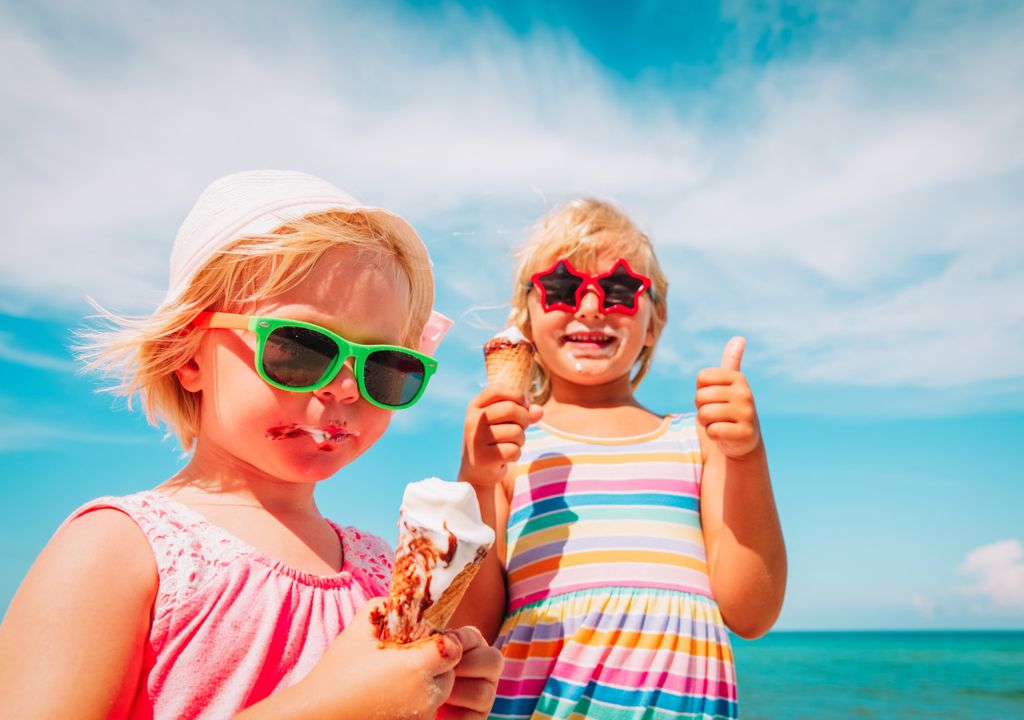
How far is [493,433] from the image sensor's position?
271 cm

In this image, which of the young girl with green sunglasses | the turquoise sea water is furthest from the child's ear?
the turquoise sea water

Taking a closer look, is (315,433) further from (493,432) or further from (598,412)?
(598,412)

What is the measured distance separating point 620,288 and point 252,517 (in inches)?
78.7

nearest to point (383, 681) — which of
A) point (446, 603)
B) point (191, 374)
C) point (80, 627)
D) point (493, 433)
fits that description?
point (446, 603)

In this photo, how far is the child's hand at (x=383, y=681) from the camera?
1485 mm

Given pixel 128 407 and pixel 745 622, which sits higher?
pixel 128 407

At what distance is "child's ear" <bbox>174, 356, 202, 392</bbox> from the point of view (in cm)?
208

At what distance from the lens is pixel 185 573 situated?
173 cm

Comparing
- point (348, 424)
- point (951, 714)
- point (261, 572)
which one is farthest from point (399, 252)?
point (951, 714)

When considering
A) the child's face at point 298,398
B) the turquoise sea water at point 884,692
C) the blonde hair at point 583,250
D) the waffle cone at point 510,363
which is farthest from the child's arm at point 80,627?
the turquoise sea water at point 884,692

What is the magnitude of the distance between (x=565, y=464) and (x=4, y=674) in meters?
2.18

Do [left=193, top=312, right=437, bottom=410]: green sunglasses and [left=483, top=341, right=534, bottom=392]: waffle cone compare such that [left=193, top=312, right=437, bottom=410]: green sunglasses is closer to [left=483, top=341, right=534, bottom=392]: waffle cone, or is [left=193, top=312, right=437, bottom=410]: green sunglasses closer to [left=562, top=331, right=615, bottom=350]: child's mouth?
[left=483, top=341, right=534, bottom=392]: waffle cone

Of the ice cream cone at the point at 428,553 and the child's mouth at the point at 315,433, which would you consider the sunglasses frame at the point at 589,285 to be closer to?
the child's mouth at the point at 315,433

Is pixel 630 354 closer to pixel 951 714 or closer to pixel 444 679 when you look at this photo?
pixel 444 679
